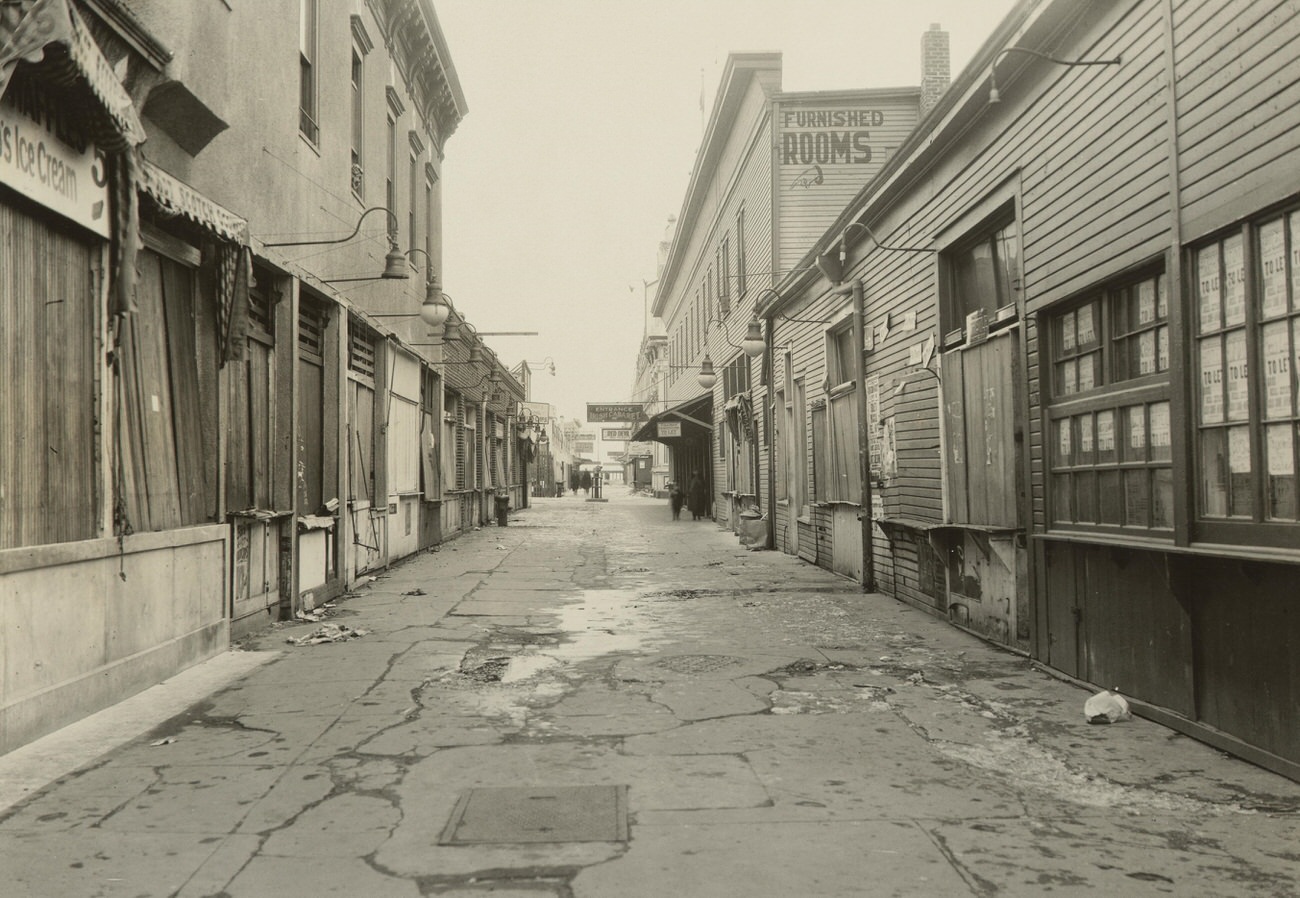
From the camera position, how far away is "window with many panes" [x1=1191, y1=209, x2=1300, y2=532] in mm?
4621

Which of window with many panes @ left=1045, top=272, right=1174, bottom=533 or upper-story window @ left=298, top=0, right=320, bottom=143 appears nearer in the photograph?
window with many panes @ left=1045, top=272, right=1174, bottom=533

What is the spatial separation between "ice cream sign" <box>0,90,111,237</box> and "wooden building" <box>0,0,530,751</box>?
15mm

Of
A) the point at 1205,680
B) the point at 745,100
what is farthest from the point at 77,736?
the point at 745,100

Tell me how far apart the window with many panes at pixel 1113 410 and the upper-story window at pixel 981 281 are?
3.31ft

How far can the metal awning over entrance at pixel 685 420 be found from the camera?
94.5 ft

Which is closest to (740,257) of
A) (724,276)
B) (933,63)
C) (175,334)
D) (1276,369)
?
(724,276)

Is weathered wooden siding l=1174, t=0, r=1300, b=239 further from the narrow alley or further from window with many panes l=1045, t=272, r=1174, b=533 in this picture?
the narrow alley

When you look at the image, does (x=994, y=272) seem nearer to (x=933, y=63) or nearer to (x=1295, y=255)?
(x=1295, y=255)

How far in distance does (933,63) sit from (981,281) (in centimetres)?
1348

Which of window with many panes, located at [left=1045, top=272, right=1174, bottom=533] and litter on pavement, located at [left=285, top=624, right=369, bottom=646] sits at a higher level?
window with many panes, located at [left=1045, top=272, right=1174, bottom=533]

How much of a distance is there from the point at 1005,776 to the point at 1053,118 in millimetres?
4617

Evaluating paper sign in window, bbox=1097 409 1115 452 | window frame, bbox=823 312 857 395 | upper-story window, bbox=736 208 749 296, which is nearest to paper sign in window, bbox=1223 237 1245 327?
paper sign in window, bbox=1097 409 1115 452

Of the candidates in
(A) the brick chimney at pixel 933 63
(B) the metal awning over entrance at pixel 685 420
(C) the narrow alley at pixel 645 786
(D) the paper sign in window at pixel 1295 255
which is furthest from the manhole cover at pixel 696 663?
(B) the metal awning over entrance at pixel 685 420

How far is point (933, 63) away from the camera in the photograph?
20.6 meters
